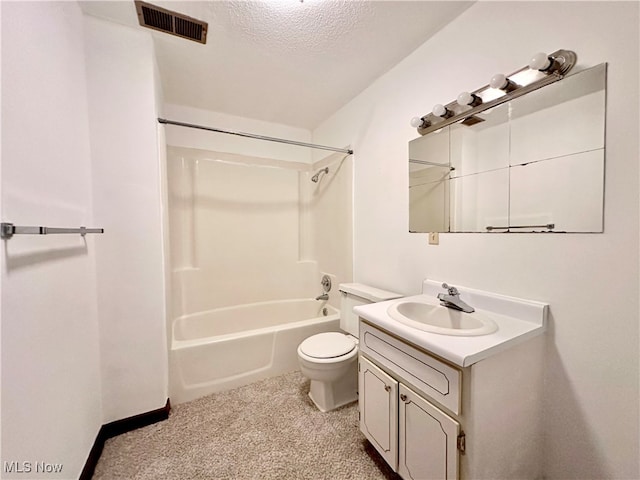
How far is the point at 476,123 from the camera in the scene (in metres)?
1.25

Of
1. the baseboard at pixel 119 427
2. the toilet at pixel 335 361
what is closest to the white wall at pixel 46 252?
the baseboard at pixel 119 427

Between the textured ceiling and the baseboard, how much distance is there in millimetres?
2267

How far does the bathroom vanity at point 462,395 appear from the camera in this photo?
0.84m

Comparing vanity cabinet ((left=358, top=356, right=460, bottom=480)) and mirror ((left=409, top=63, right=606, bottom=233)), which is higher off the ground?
mirror ((left=409, top=63, right=606, bottom=233))

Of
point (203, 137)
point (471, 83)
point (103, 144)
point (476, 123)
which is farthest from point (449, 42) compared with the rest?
point (203, 137)

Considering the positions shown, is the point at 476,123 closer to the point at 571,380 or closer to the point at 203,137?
the point at 571,380

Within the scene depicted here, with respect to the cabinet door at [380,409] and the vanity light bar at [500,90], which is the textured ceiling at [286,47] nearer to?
the vanity light bar at [500,90]

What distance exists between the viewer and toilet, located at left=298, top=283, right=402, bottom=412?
5.04 ft

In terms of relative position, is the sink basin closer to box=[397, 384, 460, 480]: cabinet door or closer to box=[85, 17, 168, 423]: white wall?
box=[397, 384, 460, 480]: cabinet door

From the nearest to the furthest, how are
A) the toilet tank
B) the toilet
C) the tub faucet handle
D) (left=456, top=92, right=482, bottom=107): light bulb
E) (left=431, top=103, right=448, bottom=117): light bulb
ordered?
1. (left=456, top=92, right=482, bottom=107): light bulb
2. (left=431, top=103, right=448, bottom=117): light bulb
3. the toilet
4. the toilet tank
5. the tub faucet handle

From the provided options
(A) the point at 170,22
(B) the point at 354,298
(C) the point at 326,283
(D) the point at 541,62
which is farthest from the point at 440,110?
(C) the point at 326,283

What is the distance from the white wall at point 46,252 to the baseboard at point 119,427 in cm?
6

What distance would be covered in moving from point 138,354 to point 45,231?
3.26 ft

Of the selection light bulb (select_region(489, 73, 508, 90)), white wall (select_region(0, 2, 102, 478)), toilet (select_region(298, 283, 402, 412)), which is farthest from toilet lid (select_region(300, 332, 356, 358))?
light bulb (select_region(489, 73, 508, 90))
